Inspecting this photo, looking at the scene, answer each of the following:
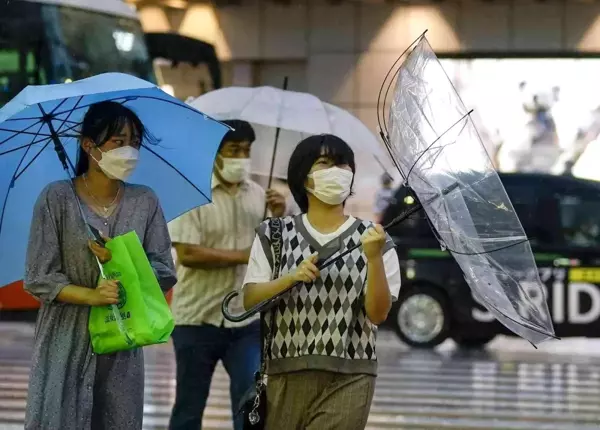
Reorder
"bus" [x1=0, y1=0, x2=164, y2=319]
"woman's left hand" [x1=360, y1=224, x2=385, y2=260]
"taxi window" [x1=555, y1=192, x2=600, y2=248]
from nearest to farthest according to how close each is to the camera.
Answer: "woman's left hand" [x1=360, y1=224, x2=385, y2=260] < "bus" [x1=0, y1=0, x2=164, y2=319] < "taxi window" [x1=555, y1=192, x2=600, y2=248]

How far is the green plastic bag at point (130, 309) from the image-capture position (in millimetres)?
4832

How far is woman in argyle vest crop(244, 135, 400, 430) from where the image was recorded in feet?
16.6

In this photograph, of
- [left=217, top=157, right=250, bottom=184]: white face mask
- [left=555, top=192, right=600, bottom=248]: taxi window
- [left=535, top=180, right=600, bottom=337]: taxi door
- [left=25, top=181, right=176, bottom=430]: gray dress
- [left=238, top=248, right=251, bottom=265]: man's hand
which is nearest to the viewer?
[left=25, top=181, right=176, bottom=430]: gray dress

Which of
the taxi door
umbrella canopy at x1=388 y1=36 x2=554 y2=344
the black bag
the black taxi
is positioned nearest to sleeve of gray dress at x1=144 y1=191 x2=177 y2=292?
the black bag

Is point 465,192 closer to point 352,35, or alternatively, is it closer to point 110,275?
point 110,275

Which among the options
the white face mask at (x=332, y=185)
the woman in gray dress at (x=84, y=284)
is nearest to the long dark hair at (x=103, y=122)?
the woman in gray dress at (x=84, y=284)

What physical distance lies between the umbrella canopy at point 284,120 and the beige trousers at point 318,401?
2612 mm

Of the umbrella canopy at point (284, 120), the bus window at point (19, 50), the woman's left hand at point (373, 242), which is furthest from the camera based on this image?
the bus window at point (19, 50)

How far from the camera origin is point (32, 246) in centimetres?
497

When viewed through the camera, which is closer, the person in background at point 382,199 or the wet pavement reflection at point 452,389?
the wet pavement reflection at point 452,389

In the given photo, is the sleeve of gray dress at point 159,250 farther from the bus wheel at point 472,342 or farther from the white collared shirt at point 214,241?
the bus wheel at point 472,342

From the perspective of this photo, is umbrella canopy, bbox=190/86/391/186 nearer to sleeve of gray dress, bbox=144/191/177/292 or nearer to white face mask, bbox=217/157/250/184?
white face mask, bbox=217/157/250/184

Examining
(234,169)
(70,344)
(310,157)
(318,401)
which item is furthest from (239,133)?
(70,344)

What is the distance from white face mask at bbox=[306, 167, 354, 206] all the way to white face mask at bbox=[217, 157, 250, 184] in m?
1.77
